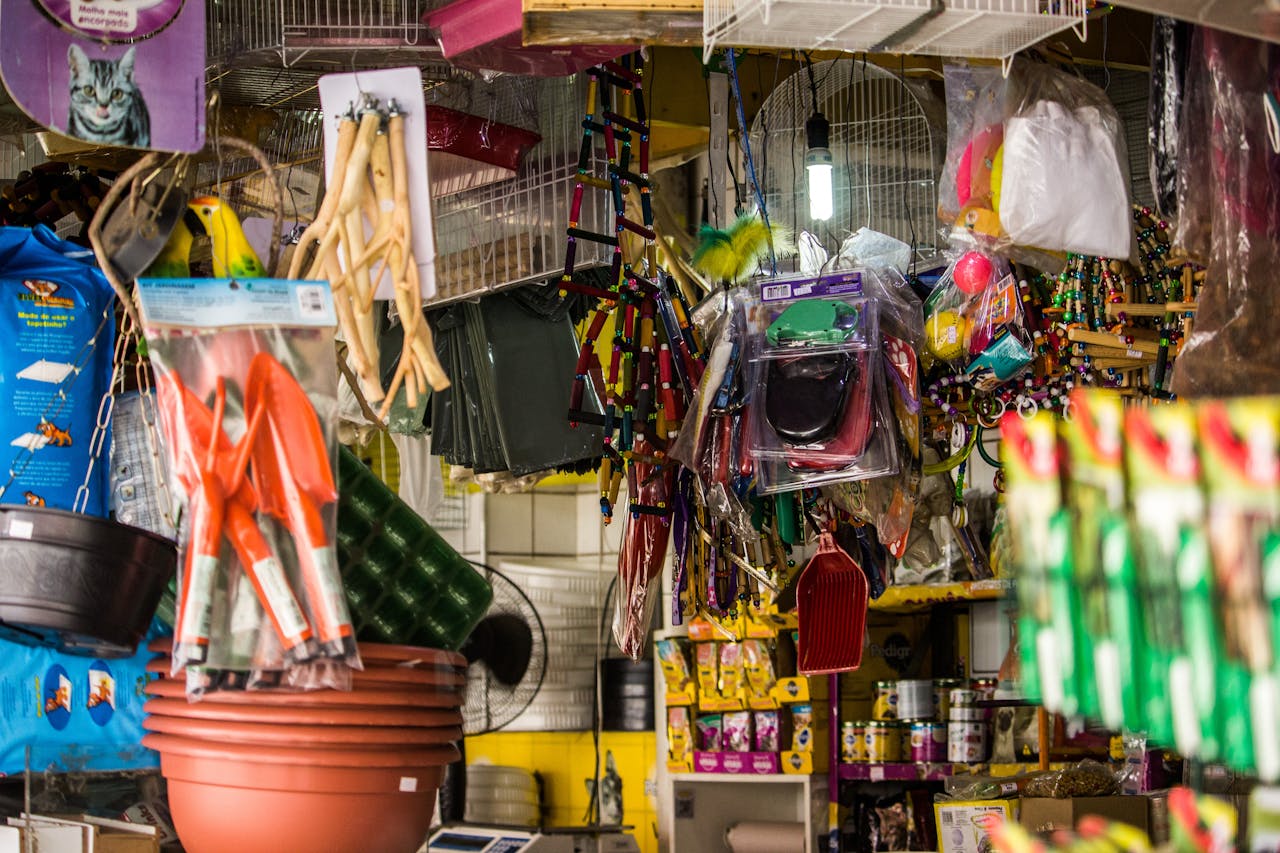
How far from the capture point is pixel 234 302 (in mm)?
2172

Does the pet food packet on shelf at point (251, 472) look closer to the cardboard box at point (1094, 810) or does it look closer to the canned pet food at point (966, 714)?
the cardboard box at point (1094, 810)


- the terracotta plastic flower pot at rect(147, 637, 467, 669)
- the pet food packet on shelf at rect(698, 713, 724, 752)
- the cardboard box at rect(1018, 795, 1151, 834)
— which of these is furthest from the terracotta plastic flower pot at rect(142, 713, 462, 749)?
the pet food packet on shelf at rect(698, 713, 724, 752)

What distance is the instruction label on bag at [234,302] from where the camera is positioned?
2.14 m

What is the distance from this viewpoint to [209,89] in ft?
11.4

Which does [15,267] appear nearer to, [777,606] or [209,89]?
[209,89]

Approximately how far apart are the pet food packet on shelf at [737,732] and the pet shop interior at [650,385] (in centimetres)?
6

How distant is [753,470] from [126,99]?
1.66 meters

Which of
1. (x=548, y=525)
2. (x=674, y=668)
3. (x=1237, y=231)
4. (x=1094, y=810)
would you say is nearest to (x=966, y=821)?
(x=1094, y=810)

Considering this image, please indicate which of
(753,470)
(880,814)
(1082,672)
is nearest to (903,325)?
(753,470)

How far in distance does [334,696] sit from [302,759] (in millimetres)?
104

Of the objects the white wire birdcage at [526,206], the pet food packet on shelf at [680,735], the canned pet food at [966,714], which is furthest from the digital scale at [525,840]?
the white wire birdcage at [526,206]

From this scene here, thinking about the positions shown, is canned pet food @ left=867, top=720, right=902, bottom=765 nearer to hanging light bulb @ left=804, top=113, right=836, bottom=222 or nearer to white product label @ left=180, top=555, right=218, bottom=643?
hanging light bulb @ left=804, top=113, right=836, bottom=222

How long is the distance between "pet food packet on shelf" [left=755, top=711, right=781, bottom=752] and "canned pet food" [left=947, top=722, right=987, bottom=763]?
28.0 inches

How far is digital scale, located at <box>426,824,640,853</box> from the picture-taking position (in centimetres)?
534
